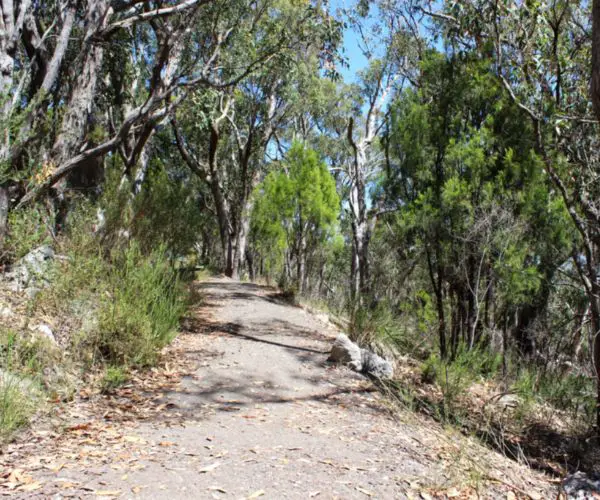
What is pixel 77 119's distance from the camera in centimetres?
660

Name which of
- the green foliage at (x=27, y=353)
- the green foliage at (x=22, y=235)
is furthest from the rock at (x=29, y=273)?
the green foliage at (x=27, y=353)

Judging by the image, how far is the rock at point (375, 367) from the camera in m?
6.30

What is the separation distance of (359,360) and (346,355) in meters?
0.18

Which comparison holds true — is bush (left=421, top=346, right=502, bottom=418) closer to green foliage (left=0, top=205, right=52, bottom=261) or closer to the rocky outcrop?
the rocky outcrop

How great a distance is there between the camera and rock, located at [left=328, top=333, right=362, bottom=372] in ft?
20.6

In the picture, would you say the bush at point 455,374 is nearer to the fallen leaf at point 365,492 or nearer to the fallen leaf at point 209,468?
the fallen leaf at point 365,492

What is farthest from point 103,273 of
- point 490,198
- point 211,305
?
point 490,198

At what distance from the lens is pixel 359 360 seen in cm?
633

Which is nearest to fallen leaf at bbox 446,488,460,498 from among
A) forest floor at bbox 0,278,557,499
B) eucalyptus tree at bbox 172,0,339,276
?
forest floor at bbox 0,278,557,499

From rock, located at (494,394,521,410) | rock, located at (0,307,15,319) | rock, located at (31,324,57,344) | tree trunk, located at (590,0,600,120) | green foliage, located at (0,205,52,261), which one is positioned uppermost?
tree trunk, located at (590,0,600,120)

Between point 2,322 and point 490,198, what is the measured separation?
6.79m

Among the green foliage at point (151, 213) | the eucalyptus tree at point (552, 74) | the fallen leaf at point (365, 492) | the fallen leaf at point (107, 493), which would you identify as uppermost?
the eucalyptus tree at point (552, 74)

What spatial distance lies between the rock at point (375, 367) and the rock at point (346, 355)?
3.4 inches

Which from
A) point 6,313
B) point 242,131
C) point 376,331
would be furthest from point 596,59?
point 242,131
